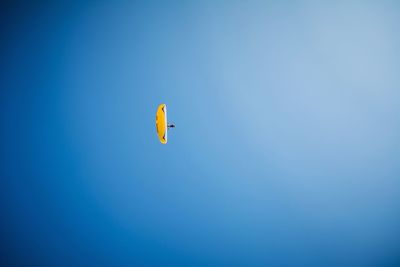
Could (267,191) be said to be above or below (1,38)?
below

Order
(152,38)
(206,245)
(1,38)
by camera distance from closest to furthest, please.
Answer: (1,38) → (152,38) → (206,245)

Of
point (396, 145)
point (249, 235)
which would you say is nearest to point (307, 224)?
point (249, 235)

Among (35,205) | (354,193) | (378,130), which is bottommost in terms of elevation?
(35,205)

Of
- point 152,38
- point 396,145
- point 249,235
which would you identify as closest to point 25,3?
point 152,38

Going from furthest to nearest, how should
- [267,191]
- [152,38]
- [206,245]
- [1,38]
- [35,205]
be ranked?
[267,191] < [206,245] < [152,38] < [35,205] < [1,38]

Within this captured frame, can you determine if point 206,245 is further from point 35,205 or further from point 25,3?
point 25,3

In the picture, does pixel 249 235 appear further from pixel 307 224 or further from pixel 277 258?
pixel 307 224

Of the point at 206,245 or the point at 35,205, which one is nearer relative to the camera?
the point at 35,205

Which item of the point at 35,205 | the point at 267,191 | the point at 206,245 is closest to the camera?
the point at 35,205

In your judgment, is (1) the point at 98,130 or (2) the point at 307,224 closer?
(1) the point at 98,130
